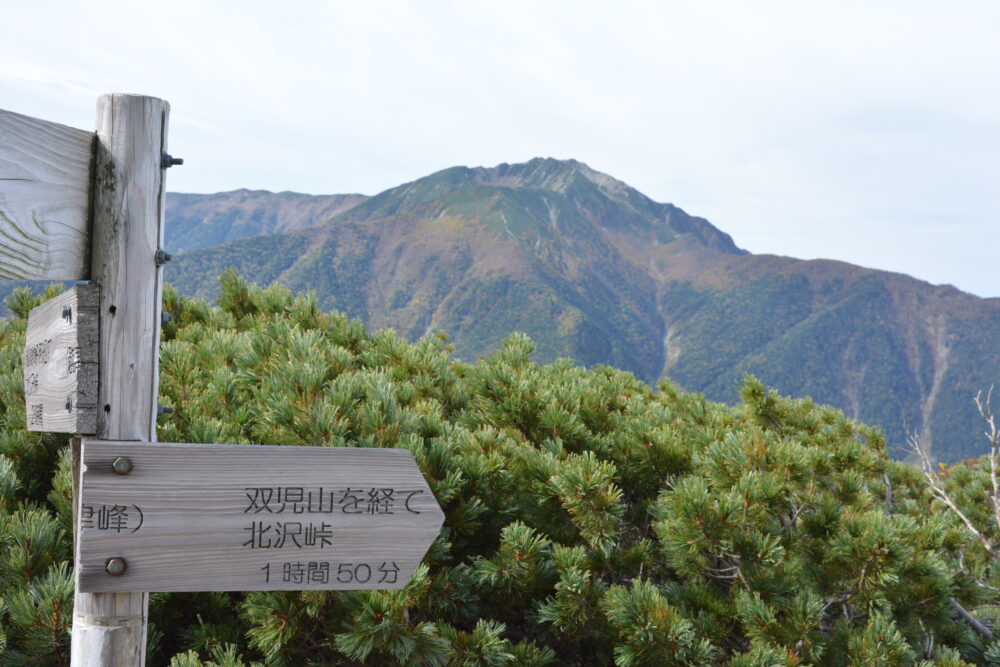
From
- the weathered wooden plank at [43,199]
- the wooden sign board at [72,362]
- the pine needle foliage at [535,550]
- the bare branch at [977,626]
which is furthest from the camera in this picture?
the bare branch at [977,626]

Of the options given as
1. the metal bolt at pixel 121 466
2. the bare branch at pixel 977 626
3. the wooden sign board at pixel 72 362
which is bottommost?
the bare branch at pixel 977 626

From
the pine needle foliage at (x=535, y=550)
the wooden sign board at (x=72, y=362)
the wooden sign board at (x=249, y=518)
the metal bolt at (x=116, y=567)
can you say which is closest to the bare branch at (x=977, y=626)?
the pine needle foliage at (x=535, y=550)

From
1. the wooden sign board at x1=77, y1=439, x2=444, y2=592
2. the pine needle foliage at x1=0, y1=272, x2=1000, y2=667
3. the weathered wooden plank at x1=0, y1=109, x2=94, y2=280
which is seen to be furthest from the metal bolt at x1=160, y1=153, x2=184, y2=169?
the pine needle foliage at x1=0, y1=272, x2=1000, y2=667

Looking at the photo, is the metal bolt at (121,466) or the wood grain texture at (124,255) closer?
the metal bolt at (121,466)

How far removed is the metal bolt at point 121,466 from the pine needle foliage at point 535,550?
1.87 feet

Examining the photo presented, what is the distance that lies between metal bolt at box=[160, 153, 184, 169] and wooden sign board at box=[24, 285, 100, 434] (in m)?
0.37

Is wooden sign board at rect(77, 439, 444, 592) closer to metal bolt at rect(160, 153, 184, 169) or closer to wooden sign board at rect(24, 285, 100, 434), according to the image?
wooden sign board at rect(24, 285, 100, 434)

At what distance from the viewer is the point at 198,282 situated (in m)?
154

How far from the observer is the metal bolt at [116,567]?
5.33ft

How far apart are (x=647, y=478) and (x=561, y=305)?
174 meters

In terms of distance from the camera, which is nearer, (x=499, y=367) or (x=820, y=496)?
(x=820, y=496)

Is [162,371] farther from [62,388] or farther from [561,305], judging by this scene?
[561,305]

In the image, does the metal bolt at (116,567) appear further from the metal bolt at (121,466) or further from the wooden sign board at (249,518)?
the metal bolt at (121,466)

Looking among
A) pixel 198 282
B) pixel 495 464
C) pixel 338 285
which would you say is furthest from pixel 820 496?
pixel 338 285
